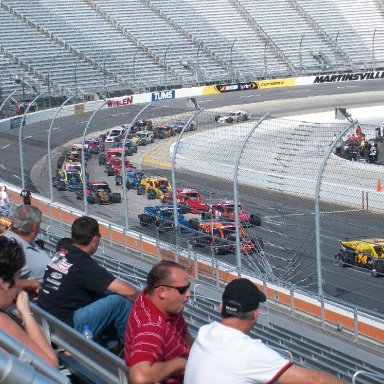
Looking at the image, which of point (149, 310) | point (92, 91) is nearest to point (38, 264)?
point (149, 310)

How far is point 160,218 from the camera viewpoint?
11.1 m

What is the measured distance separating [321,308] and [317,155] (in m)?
2.01

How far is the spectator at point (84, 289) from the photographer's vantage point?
4.30 metres

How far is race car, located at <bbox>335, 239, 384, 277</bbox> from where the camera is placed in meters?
8.28

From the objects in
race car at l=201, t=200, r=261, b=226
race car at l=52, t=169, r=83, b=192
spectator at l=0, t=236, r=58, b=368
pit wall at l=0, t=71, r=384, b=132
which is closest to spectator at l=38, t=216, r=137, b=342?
spectator at l=0, t=236, r=58, b=368

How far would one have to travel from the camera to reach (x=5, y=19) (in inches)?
1732

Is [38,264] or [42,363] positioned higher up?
[42,363]

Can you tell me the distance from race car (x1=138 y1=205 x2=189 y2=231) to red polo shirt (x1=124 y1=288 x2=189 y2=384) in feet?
23.6

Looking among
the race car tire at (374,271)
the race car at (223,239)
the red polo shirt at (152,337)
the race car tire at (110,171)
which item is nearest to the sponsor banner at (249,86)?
the race car tire at (110,171)

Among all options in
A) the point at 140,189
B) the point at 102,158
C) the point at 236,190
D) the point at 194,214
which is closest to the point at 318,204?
the point at 236,190

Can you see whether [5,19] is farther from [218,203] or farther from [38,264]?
[38,264]

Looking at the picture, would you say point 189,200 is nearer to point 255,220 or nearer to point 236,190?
point 255,220

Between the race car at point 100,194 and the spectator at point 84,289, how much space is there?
8578 mm

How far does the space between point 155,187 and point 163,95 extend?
2744 cm
